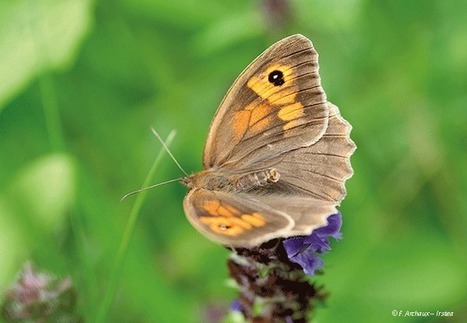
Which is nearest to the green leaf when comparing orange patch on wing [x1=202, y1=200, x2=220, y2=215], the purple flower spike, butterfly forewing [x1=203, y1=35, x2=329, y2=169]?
butterfly forewing [x1=203, y1=35, x2=329, y2=169]

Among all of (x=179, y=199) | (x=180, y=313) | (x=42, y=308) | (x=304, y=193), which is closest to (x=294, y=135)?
(x=304, y=193)

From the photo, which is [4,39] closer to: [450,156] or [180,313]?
[180,313]

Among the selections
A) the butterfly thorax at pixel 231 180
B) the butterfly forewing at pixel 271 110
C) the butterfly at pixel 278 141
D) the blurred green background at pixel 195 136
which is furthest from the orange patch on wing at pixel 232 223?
the blurred green background at pixel 195 136

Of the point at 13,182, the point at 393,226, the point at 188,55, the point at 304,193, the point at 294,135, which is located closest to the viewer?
the point at 304,193

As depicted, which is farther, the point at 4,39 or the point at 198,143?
the point at 198,143

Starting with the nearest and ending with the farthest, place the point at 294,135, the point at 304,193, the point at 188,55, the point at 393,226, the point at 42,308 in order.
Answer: the point at 304,193 < the point at 294,135 < the point at 42,308 < the point at 393,226 < the point at 188,55

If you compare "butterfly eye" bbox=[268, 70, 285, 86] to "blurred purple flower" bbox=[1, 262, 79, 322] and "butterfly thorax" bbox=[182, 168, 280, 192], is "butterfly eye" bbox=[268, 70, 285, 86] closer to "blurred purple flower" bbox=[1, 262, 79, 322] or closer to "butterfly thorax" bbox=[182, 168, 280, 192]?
"butterfly thorax" bbox=[182, 168, 280, 192]

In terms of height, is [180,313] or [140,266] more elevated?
[140,266]
